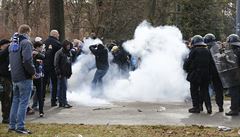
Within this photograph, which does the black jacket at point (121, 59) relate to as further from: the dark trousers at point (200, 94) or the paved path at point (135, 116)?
the dark trousers at point (200, 94)

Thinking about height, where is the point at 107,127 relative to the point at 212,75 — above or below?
below

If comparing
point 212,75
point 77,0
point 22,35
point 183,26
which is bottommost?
point 212,75

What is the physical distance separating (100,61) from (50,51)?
11.3ft

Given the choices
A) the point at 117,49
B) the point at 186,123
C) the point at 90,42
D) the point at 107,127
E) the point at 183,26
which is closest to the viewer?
the point at 107,127

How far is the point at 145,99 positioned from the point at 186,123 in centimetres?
497

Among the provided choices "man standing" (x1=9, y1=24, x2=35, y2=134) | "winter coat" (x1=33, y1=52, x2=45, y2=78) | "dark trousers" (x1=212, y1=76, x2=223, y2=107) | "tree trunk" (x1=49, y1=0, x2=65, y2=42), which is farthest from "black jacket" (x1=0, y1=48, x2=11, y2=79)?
"tree trunk" (x1=49, y1=0, x2=65, y2=42)

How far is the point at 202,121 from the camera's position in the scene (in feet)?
39.1

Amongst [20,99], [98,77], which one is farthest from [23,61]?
[98,77]

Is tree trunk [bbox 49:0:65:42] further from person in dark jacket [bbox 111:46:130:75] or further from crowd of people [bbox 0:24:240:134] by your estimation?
crowd of people [bbox 0:24:240:134]

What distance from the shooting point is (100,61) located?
57.7 ft

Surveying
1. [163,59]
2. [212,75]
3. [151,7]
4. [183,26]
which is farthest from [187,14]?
[212,75]

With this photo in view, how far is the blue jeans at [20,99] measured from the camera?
1011cm

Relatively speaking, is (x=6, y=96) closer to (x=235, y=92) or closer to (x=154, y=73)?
(x=235, y=92)

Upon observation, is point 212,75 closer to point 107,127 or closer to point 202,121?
point 202,121
